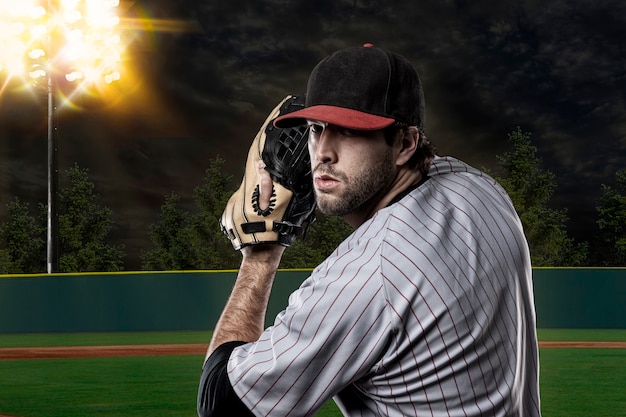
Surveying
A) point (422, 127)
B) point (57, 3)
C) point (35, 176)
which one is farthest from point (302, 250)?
point (422, 127)

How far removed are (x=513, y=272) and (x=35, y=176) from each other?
26850mm

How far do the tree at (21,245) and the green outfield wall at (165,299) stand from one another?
49.2ft

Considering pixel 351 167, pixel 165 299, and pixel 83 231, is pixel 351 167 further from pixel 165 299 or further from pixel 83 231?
pixel 83 231

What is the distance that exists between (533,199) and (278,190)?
22.9m

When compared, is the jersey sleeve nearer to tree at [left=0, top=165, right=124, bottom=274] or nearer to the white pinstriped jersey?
the white pinstriped jersey

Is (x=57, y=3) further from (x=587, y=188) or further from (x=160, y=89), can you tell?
(x=587, y=188)

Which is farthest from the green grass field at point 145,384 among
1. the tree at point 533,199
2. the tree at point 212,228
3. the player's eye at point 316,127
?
the tree at point 533,199

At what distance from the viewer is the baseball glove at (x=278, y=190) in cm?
152

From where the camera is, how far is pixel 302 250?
2402cm

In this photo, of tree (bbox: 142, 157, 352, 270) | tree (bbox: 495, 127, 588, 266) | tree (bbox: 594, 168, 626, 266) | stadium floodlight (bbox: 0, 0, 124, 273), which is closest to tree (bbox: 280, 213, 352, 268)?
tree (bbox: 142, 157, 352, 270)

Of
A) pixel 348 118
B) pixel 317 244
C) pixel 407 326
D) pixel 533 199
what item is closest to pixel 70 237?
pixel 317 244

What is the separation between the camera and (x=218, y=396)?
1.26 metres

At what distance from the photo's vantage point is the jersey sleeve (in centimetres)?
112

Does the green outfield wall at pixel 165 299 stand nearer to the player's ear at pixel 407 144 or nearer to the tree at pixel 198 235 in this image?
the player's ear at pixel 407 144
